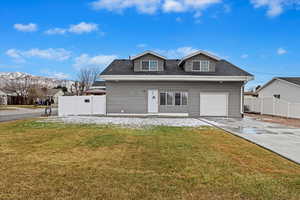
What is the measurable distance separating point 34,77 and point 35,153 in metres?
66.1

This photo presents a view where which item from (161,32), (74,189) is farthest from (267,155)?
(161,32)

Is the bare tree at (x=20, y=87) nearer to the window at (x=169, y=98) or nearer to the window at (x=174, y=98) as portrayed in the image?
the window at (x=174, y=98)

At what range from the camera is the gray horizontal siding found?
16.2 metres

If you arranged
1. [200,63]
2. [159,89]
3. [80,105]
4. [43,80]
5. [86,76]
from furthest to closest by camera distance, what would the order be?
[43,80] < [86,76] < [80,105] < [200,63] < [159,89]

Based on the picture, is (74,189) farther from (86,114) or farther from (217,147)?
(86,114)

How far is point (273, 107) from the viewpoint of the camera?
18.9 metres

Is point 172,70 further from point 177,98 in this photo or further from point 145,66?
point 177,98

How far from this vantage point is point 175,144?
21.7 feet

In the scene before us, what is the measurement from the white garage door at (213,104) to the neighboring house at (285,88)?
797 centimetres

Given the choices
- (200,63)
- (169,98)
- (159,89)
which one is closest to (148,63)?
(159,89)

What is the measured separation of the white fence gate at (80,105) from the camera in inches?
666

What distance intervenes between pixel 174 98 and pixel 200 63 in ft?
12.5

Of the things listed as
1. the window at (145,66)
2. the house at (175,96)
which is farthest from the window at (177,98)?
the window at (145,66)

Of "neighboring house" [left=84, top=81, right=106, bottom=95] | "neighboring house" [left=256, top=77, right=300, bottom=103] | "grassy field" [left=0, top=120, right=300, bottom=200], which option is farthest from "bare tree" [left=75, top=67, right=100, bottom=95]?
"grassy field" [left=0, top=120, right=300, bottom=200]
